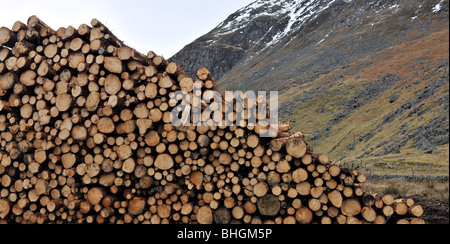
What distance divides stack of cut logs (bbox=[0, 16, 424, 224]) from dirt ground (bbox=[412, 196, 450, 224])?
137 cm

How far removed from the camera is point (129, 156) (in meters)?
5.64

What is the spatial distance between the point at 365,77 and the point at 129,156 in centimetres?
3936

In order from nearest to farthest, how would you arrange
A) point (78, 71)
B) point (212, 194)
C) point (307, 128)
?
point (212, 194), point (78, 71), point (307, 128)

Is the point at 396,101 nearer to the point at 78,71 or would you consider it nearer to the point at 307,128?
the point at 307,128

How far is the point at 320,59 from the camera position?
63.0 metres

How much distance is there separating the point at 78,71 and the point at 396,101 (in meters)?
27.8

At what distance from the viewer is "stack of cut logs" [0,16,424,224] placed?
5.22m

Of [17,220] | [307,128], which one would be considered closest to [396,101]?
[307,128]

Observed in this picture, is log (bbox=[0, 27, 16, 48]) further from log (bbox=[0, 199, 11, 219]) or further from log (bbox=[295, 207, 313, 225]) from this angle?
log (bbox=[295, 207, 313, 225])

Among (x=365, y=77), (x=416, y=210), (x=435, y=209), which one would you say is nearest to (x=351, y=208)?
(x=416, y=210)

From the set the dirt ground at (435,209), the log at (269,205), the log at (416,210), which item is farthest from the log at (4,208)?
the dirt ground at (435,209)

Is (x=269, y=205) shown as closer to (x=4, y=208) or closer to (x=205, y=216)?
(x=205, y=216)

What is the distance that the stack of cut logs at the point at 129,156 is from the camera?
5219 mm

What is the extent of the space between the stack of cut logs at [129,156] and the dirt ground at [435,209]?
137cm
